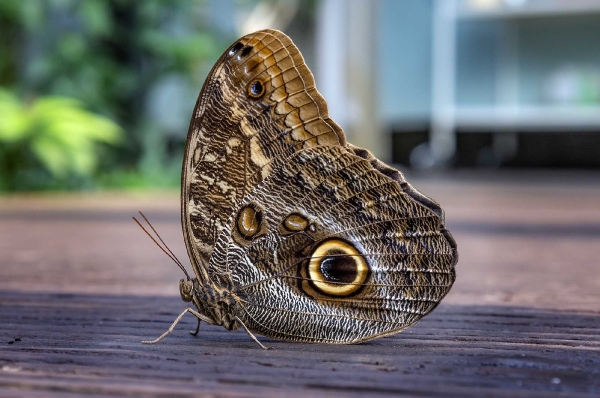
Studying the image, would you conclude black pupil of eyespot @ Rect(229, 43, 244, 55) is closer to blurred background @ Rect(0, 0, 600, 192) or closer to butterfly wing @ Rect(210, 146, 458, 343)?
butterfly wing @ Rect(210, 146, 458, 343)

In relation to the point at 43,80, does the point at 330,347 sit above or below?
below

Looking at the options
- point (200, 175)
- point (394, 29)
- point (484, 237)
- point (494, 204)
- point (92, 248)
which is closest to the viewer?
point (200, 175)

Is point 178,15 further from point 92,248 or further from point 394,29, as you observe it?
point 92,248

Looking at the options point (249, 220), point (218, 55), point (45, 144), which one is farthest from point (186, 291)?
point (218, 55)

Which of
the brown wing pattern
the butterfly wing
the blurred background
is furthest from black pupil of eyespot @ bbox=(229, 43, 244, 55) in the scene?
the blurred background

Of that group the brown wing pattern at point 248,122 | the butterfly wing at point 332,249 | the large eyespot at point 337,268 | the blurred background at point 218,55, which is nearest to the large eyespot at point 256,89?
the brown wing pattern at point 248,122

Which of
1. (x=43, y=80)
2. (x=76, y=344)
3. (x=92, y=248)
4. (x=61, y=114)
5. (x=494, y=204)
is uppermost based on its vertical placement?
(x=43, y=80)

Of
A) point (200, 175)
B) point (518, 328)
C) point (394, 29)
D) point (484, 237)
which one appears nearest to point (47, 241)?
point (200, 175)

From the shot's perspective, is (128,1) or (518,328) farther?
(128,1)
